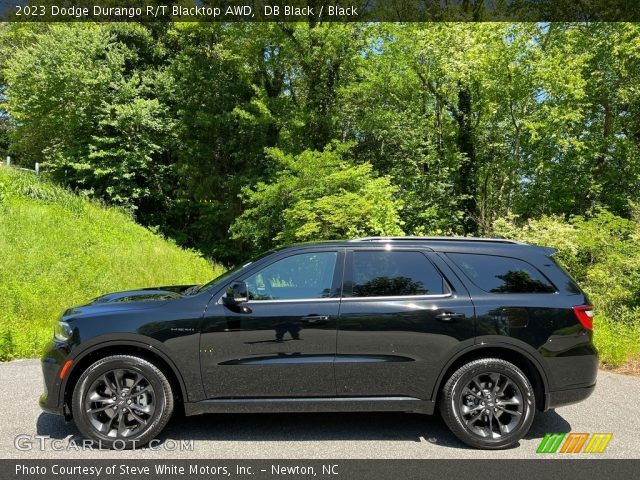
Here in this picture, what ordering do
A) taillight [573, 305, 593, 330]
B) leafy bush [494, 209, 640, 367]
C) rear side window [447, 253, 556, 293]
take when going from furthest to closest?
leafy bush [494, 209, 640, 367]
rear side window [447, 253, 556, 293]
taillight [573, 305, 593, 330]

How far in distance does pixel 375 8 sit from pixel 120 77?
1090cm

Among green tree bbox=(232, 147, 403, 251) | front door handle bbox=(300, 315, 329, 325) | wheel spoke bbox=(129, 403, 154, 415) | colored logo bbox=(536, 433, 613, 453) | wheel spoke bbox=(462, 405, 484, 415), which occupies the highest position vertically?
green tree bbox=(232, 147, 403, 251)

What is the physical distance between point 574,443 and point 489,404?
814mm

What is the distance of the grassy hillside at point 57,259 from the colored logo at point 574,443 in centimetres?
Result: 642

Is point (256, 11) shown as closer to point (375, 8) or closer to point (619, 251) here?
point (375, 8)

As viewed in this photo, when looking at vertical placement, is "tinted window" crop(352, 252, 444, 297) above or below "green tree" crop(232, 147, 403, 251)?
below

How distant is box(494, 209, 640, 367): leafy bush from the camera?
25.4 ft

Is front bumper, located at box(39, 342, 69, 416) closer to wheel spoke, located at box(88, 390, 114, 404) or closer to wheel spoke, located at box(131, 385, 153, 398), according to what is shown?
wheel spoke, located at box(88, 390, 114, 404)

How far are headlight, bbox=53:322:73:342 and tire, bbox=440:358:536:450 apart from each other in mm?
3216

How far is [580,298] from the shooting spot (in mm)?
4508

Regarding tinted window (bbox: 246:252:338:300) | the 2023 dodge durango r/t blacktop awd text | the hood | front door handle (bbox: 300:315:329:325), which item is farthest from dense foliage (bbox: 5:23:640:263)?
front door handle (bbox: 300:315:329:325)

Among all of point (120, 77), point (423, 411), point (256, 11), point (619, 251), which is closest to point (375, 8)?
Result: point (256, 11)

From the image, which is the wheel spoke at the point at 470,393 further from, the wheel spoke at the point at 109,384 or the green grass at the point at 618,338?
the green grass at the point at 618,338
